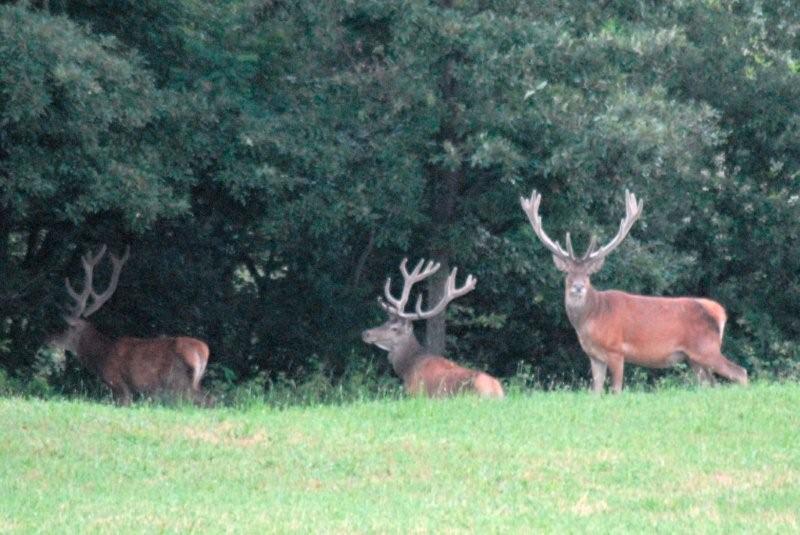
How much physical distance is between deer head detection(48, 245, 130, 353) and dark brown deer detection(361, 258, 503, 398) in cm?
304

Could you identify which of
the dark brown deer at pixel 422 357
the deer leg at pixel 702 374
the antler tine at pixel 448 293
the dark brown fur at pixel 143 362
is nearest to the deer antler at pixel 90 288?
the dark brown fur at pixel 143 362

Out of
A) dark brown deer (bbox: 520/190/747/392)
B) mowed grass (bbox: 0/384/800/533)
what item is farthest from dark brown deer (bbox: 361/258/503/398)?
mowed grass (bbox: 0/384/800/533)

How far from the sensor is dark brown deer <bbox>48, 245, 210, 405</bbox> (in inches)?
707

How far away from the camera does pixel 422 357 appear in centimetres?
1727

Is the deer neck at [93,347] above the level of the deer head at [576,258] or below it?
below

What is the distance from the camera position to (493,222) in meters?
19.0

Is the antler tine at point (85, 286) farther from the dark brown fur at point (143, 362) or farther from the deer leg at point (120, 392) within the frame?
the deer leg at point (120, 392)

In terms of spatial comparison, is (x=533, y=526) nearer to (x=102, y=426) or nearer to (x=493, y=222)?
(x=102, y=426)

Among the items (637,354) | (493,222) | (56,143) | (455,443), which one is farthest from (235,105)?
(455,443)

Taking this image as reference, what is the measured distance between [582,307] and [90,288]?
5.92 meters

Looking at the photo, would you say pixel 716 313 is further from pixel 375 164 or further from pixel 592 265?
pixel 375 164

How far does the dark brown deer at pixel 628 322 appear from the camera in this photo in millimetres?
16672

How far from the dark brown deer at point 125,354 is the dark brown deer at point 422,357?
77.5 inches

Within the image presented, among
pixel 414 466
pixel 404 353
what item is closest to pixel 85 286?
pixel 404 353
